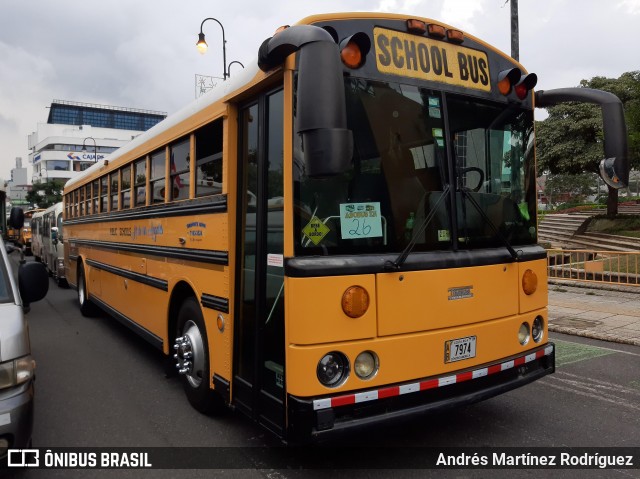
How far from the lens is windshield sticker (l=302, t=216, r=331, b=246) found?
3158 mm

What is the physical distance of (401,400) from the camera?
331 centimetres

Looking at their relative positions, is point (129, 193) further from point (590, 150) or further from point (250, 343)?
point (590, 150)

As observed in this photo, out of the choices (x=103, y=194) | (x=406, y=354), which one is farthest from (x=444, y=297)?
(x=103, y=194)

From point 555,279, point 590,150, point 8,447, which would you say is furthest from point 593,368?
point 590,150

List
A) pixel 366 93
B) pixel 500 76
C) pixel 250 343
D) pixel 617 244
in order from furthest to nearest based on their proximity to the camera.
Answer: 1. pixel 617 244
2. pixel 500 76
3. pixel 250 343
4. pixel 366 93

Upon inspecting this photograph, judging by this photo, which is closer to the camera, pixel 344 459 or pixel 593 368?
pixel 344 459

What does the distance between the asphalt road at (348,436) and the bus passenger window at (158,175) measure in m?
1.98

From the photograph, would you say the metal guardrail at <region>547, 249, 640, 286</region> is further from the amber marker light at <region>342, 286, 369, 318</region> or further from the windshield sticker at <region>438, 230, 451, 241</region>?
the amber marker light at <region>342, 286, 369, 318</region>

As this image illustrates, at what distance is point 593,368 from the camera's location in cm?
609

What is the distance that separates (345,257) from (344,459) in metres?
1.54

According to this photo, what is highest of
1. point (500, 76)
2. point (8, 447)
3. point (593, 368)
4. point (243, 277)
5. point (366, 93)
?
point (500, 76)

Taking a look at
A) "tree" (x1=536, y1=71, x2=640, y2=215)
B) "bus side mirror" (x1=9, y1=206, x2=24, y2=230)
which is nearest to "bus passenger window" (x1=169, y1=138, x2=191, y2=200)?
"bus side mirror" (x1=9, y1=206, x2=24, y2=230)

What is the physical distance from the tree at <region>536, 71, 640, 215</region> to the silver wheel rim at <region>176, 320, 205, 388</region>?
23546 millimetres

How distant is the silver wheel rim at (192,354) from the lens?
14.7ft
